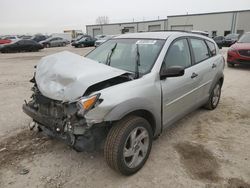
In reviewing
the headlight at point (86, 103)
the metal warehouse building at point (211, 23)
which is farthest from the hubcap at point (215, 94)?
the metal warehouse building at point (211, 23)

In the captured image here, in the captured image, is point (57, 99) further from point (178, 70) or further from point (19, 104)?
point (19, 104)

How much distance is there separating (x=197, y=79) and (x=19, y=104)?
411 cm

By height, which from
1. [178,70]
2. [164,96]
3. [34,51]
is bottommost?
[34,51]

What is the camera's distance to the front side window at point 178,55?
3404 millimetres

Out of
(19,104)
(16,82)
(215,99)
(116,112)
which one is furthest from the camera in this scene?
(16,82)

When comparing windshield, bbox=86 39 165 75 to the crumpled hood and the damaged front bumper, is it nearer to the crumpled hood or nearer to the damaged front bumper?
the crumpled hood

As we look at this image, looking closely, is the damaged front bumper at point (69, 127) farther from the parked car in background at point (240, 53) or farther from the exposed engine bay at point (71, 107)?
the parked car in background at point (240, 53)

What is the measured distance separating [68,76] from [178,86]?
5.32 ft

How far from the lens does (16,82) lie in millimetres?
8031

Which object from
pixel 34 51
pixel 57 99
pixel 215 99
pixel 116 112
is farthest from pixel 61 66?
pixel 34 51

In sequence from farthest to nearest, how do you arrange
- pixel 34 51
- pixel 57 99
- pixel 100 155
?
pixel 34 51, pixel 100 155, pixel 57 99

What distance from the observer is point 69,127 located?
103 inches

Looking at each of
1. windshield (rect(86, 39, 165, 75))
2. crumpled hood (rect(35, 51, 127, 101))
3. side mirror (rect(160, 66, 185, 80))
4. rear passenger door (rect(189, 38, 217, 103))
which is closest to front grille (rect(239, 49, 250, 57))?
rear passenger door (rect(189, 38, 217, 103))

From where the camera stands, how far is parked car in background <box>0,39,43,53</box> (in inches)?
856
